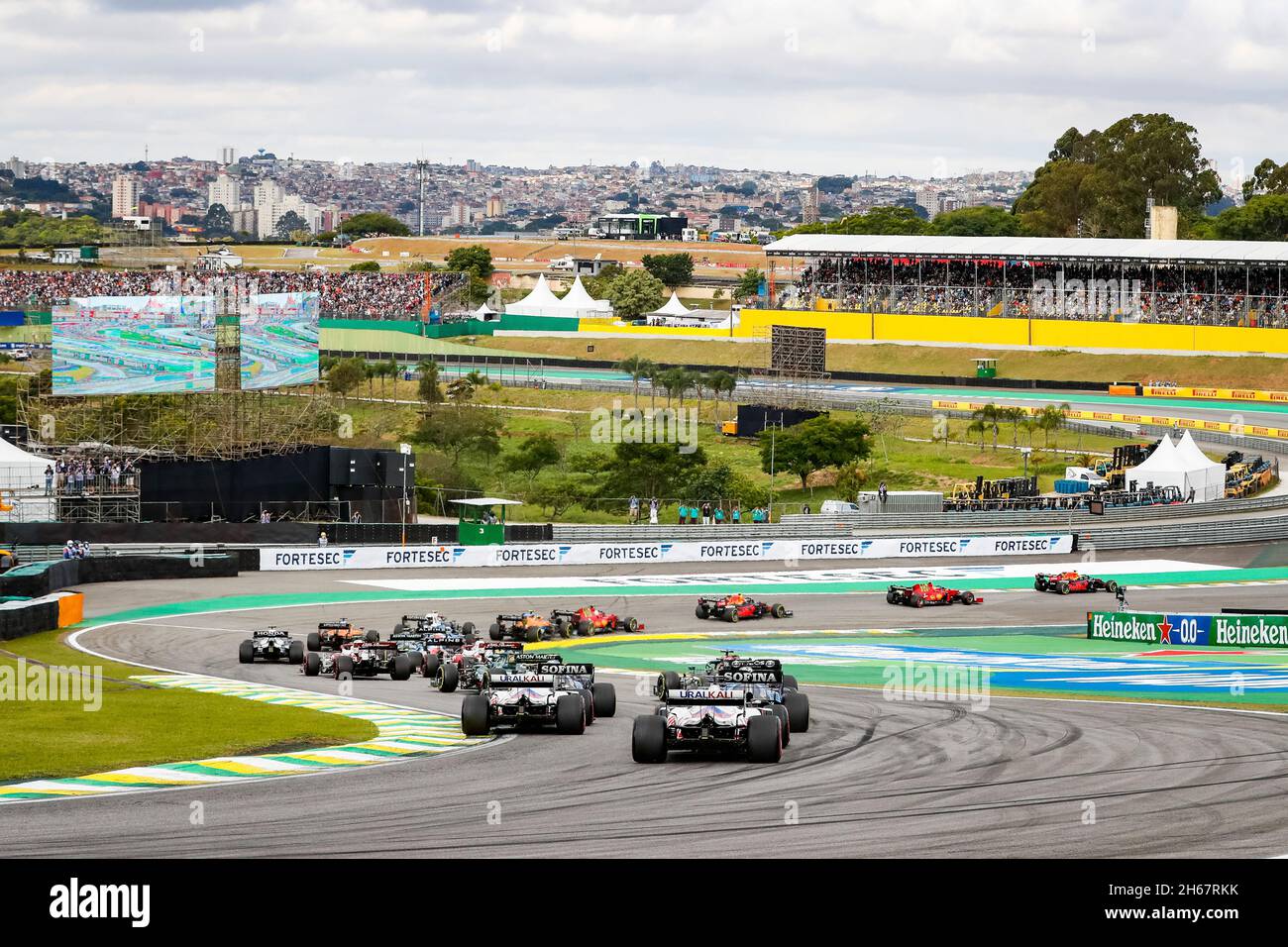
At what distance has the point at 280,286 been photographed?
321 ft

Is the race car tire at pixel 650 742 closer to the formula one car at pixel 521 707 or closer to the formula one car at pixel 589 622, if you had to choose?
the formula one car at pixel 521 707

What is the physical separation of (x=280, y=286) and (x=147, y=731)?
76635 millimetres

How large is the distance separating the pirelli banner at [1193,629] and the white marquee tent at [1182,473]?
24.5 metres

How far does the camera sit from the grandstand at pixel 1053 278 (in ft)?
349

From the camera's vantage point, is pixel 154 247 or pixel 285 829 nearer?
pixel 285 829

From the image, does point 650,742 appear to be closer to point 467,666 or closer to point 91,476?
point 467,666

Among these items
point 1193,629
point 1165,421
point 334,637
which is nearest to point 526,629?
point 334,637

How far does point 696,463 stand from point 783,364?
863 inches

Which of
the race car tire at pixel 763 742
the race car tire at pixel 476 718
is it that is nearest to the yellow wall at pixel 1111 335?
the race car tire at pixel 476 718

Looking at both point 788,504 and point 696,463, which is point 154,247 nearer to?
point 696,463

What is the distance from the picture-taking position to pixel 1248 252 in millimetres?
104562

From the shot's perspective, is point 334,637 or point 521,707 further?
point 334,637
